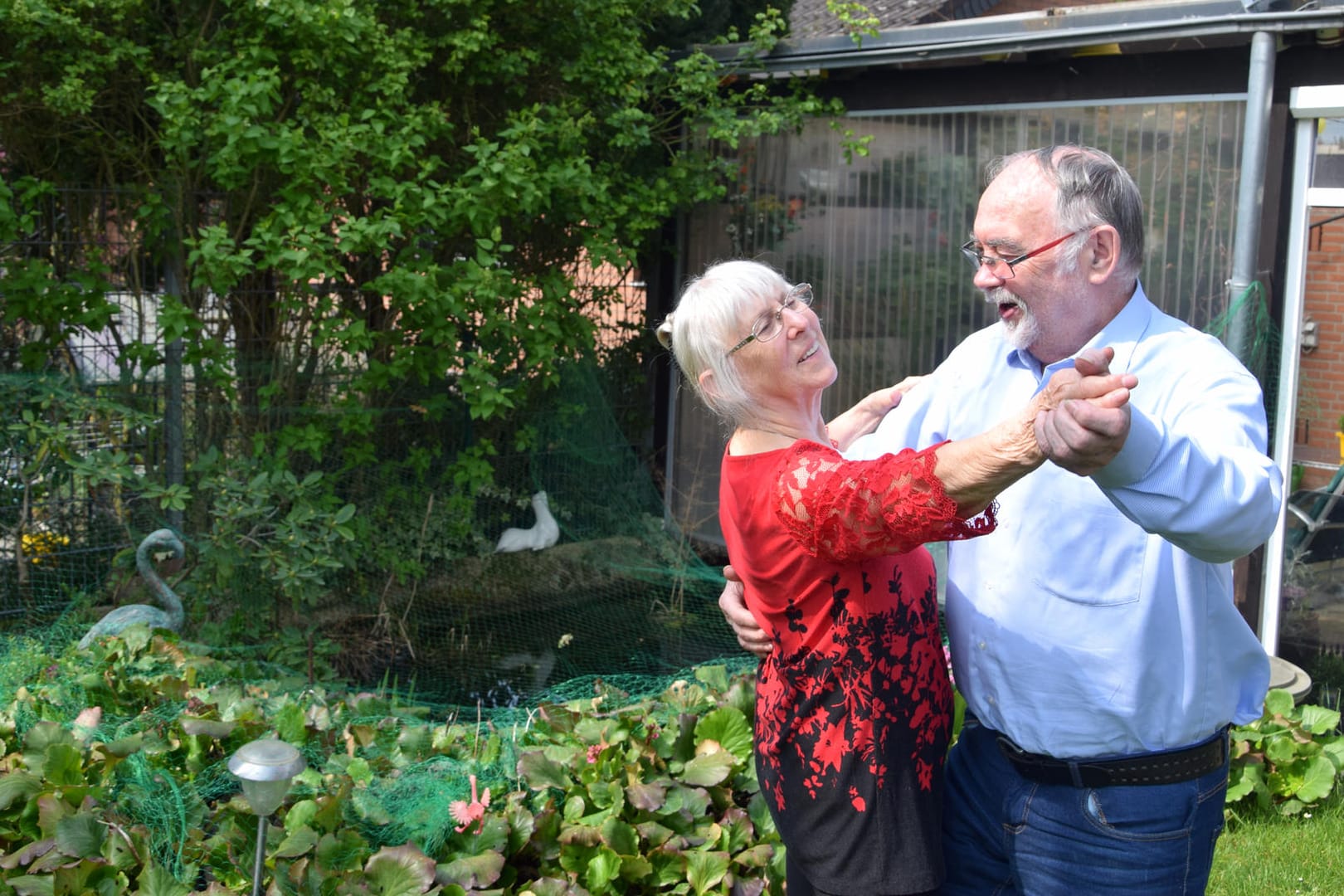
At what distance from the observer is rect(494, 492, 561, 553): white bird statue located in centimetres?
708

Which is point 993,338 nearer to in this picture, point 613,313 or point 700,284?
point 700,284

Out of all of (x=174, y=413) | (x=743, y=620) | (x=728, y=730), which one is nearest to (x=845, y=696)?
(x=743, y=620)

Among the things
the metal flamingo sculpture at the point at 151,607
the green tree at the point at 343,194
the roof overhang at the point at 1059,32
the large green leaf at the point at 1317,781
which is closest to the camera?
the large green leaf at the point at 1317,781

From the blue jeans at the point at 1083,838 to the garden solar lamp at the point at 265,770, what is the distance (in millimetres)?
1217

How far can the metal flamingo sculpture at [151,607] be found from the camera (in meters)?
4.57

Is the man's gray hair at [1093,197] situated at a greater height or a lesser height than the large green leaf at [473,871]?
greater

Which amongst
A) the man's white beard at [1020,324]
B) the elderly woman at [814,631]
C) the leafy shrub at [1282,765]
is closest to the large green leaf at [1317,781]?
the leafy shrub at [1282,765]

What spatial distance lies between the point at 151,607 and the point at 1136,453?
14.0 feet

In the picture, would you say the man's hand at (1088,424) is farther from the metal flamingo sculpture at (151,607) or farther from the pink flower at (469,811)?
the metal flamingo sculpture at (151,607)

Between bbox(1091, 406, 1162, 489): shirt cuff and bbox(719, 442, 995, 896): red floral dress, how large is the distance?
16.3 inches

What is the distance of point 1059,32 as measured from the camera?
5.57m

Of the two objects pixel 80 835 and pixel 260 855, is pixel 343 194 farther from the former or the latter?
pixel 260 855

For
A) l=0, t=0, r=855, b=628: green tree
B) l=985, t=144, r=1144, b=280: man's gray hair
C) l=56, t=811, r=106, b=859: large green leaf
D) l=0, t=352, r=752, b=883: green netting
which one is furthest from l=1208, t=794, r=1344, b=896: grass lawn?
l=0, t=0, r=855, b=628: green tree

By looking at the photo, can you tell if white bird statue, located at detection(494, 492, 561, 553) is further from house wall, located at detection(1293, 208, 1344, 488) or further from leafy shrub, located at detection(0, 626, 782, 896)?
house wall, located at detection(1293, 208, 1344, 488)
